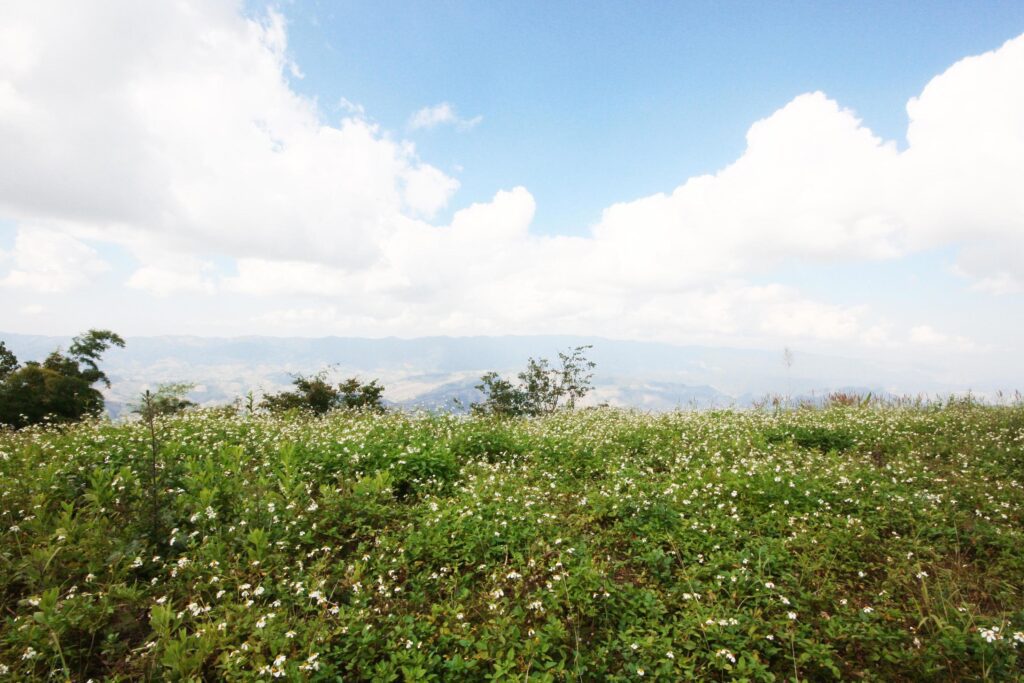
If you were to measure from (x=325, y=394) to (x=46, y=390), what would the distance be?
12582 mm

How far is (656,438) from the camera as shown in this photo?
1111 centimetres

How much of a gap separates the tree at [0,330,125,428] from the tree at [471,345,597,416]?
725 inches

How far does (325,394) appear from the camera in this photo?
24.1 meters

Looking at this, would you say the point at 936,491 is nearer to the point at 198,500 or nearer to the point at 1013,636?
the point at 1013,636

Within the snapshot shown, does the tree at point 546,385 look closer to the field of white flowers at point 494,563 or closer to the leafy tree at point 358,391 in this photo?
the leafy tree at point 358,391

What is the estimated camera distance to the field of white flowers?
4.16 metres

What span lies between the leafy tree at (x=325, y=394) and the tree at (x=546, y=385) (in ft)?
20.4

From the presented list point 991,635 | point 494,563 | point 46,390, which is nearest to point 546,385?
point 494,563

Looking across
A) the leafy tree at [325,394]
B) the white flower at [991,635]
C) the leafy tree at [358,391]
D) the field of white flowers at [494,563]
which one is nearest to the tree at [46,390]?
the leafy tree at [325,394]

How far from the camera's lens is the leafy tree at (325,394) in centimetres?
2331

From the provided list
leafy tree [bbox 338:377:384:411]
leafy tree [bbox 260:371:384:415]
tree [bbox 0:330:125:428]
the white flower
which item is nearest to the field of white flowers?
the white flower

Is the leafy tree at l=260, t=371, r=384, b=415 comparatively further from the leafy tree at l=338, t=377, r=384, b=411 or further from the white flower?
the white flower

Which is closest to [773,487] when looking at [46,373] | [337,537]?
[337,537]

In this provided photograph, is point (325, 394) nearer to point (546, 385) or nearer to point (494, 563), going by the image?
point (546, 385)
